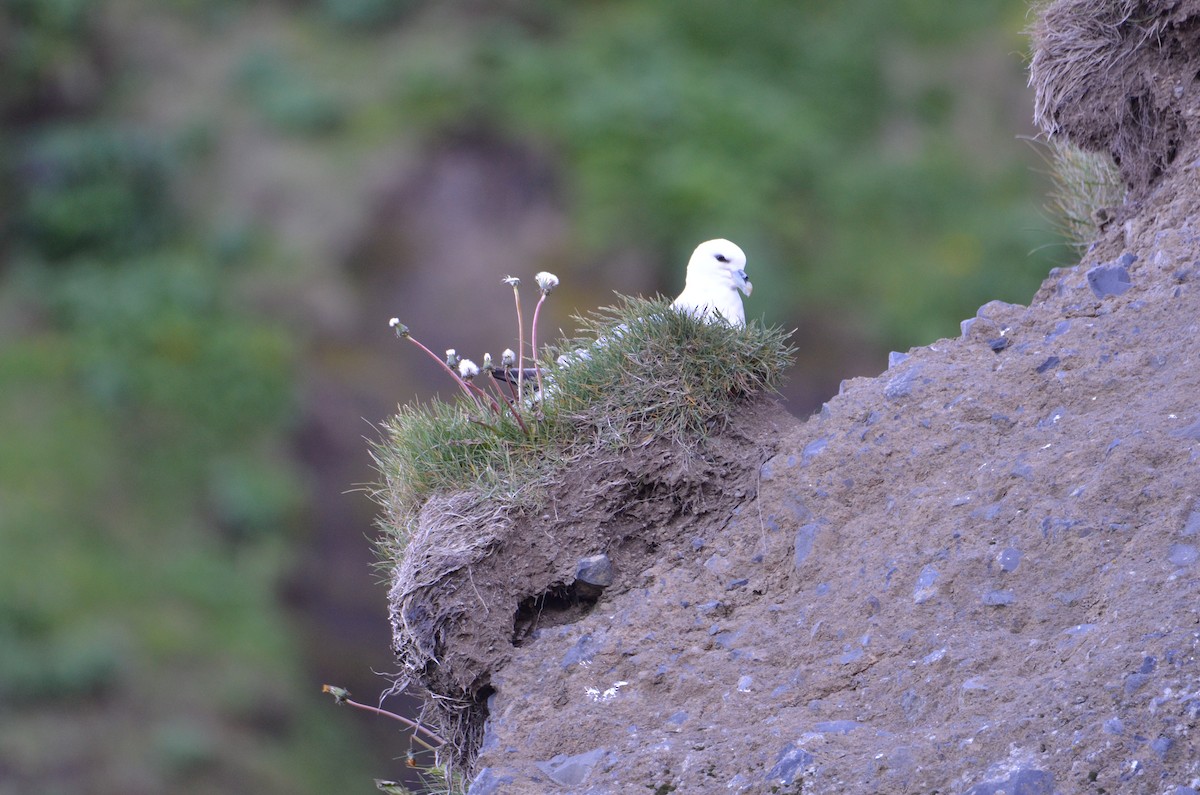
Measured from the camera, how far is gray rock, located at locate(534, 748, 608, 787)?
3359mm

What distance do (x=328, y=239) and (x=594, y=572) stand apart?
38.4ft

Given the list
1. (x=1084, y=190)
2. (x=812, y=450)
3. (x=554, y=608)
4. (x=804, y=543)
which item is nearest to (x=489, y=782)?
(x=554, y=608)

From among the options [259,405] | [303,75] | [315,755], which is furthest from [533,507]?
→ [303,75]

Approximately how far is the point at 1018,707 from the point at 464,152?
13.5 m

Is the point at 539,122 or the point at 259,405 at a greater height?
the point at 539,122

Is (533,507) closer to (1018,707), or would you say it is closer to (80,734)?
(1018,707)

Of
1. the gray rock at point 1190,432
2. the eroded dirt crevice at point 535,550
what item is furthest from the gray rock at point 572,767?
the gray rock at point 1190,432

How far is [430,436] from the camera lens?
4.30 meters

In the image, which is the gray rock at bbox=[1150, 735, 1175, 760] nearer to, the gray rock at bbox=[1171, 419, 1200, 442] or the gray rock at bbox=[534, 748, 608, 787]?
the gray rock at bbox=[1171, 419, 1200, 442]

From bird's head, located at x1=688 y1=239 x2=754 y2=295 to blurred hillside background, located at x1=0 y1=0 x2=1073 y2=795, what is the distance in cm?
786

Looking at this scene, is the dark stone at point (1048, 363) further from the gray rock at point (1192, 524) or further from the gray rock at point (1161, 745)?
the gray rock at point (1161, 745)

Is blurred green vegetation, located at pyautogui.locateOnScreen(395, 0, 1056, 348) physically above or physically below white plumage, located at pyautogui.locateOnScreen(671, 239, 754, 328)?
above

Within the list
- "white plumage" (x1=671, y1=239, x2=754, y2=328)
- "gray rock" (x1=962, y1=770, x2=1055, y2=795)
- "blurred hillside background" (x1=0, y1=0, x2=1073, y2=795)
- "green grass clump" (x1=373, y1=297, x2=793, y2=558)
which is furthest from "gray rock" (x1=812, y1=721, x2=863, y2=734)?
"blurred hillside background" (x1=0, y1=0, x2=1073, y2=795)

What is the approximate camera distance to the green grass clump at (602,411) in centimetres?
416
